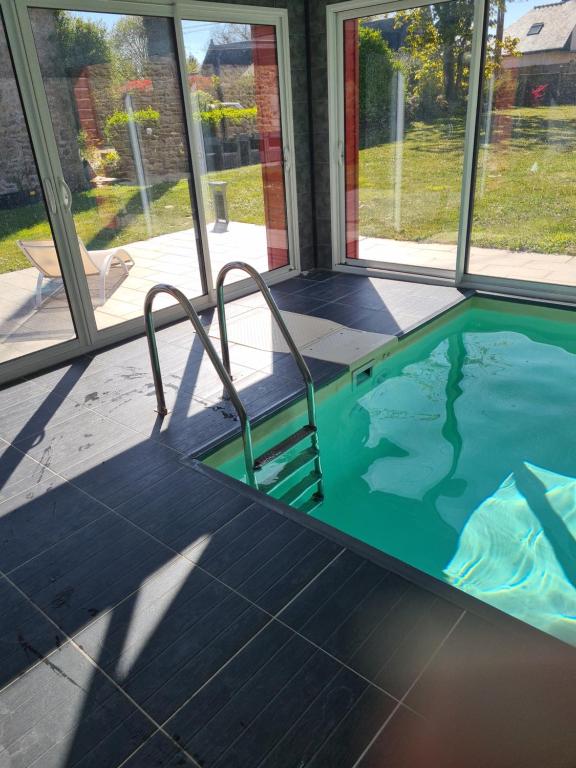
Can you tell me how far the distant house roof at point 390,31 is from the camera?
4.75m

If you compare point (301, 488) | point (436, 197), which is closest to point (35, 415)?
point (301, 488)

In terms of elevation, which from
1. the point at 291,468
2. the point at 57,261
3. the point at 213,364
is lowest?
the point at 291,468

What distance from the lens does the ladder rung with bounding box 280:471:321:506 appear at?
2.90 m

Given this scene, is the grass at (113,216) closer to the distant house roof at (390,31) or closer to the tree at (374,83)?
the tree at (374,83)

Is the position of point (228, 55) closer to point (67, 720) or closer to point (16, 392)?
point (16, 392)

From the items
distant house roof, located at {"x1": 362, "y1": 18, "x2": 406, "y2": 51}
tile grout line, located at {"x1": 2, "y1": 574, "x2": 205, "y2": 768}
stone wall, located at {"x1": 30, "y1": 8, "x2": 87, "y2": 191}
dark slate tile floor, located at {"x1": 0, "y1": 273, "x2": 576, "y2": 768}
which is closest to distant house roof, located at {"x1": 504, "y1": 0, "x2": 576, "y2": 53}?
distant house roof, located at {"x1": 362, "y1": 18, "x2": 406, "y2": 51}

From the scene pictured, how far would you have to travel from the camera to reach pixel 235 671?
5.63 ft

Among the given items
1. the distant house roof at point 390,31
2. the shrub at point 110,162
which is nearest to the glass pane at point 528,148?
the distant house roof at point 390,31

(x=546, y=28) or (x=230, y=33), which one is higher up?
(x=230, y=33)

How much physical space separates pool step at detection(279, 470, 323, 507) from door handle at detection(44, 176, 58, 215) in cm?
230

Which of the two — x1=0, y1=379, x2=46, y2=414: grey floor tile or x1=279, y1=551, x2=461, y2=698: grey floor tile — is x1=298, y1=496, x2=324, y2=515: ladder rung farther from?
x1=0, y1=379, x2=46, y2=414: grey floor tile

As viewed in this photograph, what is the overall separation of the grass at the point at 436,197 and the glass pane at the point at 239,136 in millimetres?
35

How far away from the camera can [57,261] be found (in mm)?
3836

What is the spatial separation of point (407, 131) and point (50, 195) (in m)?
2.94
